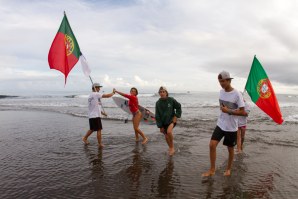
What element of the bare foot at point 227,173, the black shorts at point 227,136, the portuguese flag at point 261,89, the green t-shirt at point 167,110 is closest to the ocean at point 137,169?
the bare foot at point 227,173

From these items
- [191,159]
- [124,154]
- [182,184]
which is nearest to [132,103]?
[124,154]

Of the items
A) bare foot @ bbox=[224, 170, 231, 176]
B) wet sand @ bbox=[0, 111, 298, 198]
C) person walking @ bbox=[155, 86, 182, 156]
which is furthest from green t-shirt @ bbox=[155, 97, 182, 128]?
bare foot @ bbox=[224, 170, 231, 176]

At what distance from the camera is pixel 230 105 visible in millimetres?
5230

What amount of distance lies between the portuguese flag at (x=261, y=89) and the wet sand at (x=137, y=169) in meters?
1.29

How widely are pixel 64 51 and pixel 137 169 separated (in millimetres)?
4505

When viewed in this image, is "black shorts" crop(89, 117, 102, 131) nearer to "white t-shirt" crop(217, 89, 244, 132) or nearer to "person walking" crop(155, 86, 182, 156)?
"person walking" crop(155, 86, 182, 156)

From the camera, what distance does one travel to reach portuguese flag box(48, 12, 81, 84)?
830 cm

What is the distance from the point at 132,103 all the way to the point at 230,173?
428cm

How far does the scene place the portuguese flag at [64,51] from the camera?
8297 mm

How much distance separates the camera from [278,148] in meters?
8.54

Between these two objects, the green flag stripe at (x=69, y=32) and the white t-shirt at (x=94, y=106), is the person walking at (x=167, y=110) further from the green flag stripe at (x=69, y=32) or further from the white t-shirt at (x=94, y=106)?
the green flag stripe at (x=69, y=32)

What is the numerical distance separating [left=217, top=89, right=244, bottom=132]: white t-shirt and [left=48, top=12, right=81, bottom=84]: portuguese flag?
502 cm

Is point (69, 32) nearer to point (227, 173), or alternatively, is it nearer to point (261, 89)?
point (261, 89)

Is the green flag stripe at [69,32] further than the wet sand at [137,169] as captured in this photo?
Yes
